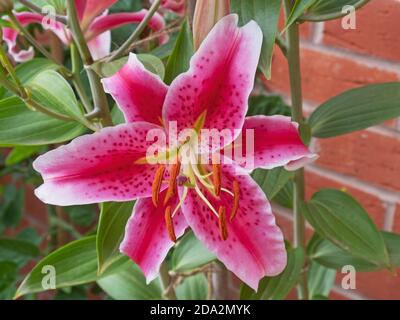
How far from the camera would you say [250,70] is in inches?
15.9

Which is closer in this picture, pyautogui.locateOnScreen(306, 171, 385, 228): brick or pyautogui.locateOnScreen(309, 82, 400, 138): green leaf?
pyautogui.locateOnScreen(309, 82, 400, 138): green leaf

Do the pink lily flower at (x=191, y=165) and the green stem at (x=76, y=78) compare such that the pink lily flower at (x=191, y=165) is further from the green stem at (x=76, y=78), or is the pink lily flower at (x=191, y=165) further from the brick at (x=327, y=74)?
the brick at (x=327, y=74)

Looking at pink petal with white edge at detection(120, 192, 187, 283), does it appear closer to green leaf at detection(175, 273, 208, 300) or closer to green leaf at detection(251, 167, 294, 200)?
green leaf at detection(251, 167, 294, 200)

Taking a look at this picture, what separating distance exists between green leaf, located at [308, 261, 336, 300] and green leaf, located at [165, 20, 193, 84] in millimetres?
490

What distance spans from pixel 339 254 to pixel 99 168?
39 centimetres

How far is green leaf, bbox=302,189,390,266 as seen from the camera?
0.61 meters

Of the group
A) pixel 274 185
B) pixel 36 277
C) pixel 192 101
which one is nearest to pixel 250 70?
pixel 192 101

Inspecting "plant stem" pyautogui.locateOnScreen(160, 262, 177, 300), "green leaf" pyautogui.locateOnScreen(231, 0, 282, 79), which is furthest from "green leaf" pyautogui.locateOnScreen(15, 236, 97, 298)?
"green leaf" pyautogui.locateOnScreen(231, 0, 282, 79)

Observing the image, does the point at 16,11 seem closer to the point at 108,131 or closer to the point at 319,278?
the point at 108,131

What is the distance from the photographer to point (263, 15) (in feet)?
1.48

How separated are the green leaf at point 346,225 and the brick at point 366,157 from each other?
39 centimetres

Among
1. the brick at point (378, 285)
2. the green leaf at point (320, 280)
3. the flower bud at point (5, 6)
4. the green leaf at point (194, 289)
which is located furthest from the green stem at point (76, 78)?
the brick at point (378, 285)

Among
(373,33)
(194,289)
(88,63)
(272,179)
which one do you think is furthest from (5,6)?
(373,33)

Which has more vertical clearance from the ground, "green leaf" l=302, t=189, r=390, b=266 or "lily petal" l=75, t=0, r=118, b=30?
"lily petal" l=75, t=0, r=118, b=30
